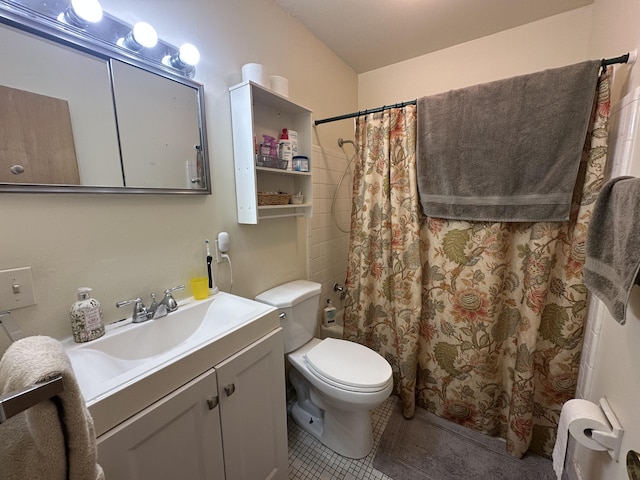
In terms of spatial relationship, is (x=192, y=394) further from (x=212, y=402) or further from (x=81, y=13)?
(x=81, y=13)

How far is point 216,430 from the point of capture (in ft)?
2.79

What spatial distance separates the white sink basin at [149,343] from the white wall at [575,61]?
114 centimetres

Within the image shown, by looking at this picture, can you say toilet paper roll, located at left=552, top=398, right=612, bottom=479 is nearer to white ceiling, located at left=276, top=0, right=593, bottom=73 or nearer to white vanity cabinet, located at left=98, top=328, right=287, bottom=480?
white vanity cabinet, located at left=98, top=328, right=287, bottom=480

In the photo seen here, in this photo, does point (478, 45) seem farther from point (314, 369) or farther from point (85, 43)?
point (314, 369)

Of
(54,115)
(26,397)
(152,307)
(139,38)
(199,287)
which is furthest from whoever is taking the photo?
(199,287)

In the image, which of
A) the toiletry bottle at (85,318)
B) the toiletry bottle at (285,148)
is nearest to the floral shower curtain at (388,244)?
the toiletry bottle at (285,148)

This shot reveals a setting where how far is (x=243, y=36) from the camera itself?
1317 millimetres

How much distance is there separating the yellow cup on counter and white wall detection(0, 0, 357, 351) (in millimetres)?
46

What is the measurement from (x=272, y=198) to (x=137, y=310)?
0.75m

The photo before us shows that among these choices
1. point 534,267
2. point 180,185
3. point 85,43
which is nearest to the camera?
point 85,43

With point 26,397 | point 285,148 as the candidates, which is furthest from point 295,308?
point 26,397

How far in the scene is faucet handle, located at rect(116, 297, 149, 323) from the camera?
0.96 meters

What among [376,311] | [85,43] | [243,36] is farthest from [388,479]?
[243,36]

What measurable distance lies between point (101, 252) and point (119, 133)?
0.42 meters
